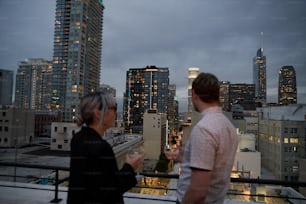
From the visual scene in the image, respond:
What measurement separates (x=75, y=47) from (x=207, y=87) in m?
1.89

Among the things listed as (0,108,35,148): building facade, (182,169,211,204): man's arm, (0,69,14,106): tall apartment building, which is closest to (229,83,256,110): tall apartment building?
(0,108,35,148): building facade

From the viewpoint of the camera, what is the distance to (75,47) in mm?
2158

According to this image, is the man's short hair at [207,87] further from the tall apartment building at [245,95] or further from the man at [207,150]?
the tall apartment building at [245,95]

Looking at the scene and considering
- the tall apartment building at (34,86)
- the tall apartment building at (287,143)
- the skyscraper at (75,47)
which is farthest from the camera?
the tall apartment building at (287,143)

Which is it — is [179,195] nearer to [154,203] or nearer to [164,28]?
[154,203]

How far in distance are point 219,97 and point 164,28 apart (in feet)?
9.80

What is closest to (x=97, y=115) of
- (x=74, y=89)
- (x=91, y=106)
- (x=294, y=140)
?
(x=91, y=106)

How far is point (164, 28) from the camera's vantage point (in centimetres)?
337

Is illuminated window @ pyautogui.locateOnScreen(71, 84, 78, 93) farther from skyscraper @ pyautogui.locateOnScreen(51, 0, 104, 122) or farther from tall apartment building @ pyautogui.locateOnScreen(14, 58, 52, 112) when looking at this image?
tall apartment building @ pyautogui.locateOnScreen(14, 58, 52, 112)

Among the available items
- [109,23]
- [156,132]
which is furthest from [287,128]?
[109,23]

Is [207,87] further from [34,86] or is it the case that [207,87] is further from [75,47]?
[34,86]

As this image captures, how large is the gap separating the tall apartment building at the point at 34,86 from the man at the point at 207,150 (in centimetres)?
244

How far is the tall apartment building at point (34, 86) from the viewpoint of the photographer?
8.30 ft

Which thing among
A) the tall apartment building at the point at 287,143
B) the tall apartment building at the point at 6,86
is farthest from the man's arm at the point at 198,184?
the tall apartment building at the point at 287,143
